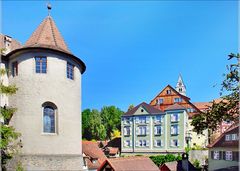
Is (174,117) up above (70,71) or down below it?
below

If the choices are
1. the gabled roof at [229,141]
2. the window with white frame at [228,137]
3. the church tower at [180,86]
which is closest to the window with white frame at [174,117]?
the gabled roof at [229,141]

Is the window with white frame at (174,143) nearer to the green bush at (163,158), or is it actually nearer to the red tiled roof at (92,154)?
the green bush at (163,158)

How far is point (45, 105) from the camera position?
1930 cm

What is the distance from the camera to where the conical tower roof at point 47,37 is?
66.0 ft

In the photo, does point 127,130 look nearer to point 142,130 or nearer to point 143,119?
point 142,130

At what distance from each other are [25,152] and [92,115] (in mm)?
53704

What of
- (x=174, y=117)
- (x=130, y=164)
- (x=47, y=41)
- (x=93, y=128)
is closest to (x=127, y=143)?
(x=174, y=117)

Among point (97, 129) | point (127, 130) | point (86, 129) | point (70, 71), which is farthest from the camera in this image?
point (86, 129)

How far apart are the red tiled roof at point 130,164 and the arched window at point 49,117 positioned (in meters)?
8.75

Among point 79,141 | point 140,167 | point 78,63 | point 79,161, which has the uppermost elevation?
point 78,63

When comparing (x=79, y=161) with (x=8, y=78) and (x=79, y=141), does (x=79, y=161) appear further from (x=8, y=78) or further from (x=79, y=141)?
(x=8, y=78)

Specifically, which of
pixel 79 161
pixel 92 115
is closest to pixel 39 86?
pixel 79 161

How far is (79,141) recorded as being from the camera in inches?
821

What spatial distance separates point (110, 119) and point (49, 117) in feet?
189
